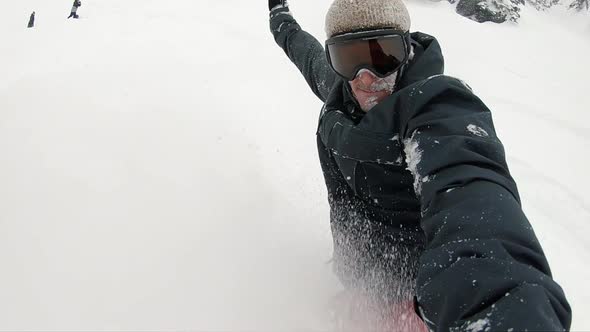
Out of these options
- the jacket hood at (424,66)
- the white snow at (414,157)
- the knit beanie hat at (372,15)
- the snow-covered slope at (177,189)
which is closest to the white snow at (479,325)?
the white snow at (414,157)

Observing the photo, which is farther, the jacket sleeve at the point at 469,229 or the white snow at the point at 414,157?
the white snow at the point at 414,157

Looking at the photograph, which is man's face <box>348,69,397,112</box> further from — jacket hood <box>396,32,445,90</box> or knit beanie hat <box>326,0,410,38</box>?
knit beanie hat <box>326,0,410,38</box>

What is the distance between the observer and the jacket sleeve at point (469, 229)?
84 centimetres

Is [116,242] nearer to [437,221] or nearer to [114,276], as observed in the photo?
[114,276]

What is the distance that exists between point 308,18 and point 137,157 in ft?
34.1

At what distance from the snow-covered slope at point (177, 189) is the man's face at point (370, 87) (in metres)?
1.40

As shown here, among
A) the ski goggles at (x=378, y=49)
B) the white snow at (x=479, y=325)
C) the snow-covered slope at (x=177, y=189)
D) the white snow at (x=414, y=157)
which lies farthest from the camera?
the snow-covered slope at (x=177, y=189)

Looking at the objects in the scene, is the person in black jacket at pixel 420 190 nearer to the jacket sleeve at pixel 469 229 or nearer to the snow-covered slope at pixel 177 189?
the jacket sleeve at pixel 469 229

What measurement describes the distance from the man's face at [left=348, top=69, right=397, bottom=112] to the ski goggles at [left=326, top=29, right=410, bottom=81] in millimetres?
24

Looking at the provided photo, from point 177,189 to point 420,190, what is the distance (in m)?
2.36

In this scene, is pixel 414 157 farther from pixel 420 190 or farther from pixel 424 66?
pixel 424 66

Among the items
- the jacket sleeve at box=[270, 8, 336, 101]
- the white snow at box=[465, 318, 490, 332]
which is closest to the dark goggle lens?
the jacket sleeve at box=[270, 8, 336, 101]

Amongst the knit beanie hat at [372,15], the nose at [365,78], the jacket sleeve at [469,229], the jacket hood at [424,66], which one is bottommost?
the jacket sleeve at [469,229]

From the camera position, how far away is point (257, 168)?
11.8 ft
